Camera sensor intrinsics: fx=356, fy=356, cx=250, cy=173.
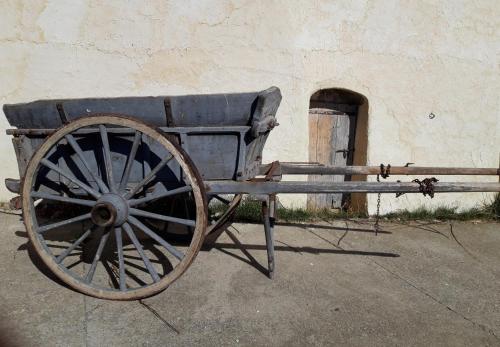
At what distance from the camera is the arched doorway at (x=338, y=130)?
495cm

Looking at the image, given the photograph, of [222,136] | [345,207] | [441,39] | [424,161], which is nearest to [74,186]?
[222,136]

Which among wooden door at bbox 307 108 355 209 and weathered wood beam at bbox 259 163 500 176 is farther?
wooden door at bbox 307 108 355 209

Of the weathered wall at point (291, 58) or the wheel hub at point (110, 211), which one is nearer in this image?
the wheel hub at point (110, 211)

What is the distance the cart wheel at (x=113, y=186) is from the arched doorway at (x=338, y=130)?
2.88m

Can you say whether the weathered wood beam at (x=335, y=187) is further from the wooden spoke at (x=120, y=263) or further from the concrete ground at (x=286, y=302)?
the concrete ground at (x=286, y=302)

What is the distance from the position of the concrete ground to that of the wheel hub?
65 cm

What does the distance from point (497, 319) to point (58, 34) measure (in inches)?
208

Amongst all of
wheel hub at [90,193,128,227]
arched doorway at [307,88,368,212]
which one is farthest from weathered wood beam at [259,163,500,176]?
arched doorway at [307,88,368,212]

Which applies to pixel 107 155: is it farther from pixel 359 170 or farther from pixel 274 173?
pixel 359 170

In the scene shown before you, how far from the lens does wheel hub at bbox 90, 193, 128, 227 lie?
2.39 meters

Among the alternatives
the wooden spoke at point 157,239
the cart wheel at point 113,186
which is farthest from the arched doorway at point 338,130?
the wooden spoke at point 157,239

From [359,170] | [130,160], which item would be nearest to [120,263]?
[130,160]

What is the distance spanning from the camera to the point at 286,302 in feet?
8.86

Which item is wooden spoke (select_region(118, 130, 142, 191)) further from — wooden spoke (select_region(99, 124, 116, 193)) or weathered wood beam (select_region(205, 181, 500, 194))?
weathered wood beam (select_region(205, 181, 500, 194))
